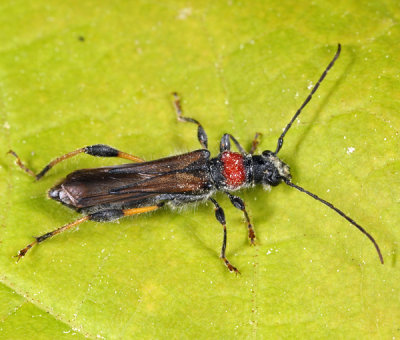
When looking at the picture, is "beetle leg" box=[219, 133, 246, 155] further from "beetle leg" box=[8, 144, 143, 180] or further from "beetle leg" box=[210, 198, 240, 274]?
"beetle leg" box=[8, 144, 143, 180]

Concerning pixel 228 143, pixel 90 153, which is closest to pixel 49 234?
pixel 90 153

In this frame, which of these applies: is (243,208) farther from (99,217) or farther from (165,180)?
(99,217)

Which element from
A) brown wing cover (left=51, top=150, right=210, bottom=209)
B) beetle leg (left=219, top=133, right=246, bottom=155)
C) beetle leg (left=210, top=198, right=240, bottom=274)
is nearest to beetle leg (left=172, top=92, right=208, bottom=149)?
brown wing cover (left=51, top=150, right=210, bottom=209)

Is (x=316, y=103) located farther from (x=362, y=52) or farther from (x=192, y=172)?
(x=192, y=172)

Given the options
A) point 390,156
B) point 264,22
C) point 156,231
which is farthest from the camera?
point 264,22

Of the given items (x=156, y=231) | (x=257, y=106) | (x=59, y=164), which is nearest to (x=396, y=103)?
(x=257, y=106)

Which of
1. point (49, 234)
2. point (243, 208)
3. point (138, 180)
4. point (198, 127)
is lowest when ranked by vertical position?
point (243, 208)
